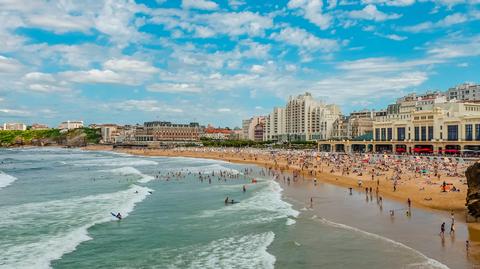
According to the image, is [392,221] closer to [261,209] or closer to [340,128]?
[261,209]

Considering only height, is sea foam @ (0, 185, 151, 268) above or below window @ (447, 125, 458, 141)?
below

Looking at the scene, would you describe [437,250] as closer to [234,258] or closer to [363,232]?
[363,232]

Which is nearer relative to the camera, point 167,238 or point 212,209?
point 167,238

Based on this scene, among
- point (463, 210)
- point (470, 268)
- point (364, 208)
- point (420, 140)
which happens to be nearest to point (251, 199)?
point (364, 208)

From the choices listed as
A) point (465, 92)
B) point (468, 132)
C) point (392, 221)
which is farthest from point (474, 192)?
point (465, 92)

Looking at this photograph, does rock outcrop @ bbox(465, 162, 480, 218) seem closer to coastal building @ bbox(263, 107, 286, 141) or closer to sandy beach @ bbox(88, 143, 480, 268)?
sandy beach @ bbox(88, 143, 480, 268)

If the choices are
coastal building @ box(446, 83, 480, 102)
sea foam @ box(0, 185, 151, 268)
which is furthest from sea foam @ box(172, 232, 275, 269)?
coastal building @ box(446, 83, 480, 102)

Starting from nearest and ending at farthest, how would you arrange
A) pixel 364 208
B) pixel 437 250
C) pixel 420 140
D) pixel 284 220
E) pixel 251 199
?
pixel 437 250
pixel 284 220
pixel 364 208
pixel 251 199
pixel 420 140

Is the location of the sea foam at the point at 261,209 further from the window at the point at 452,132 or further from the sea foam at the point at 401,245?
the window at the point at 452,132
